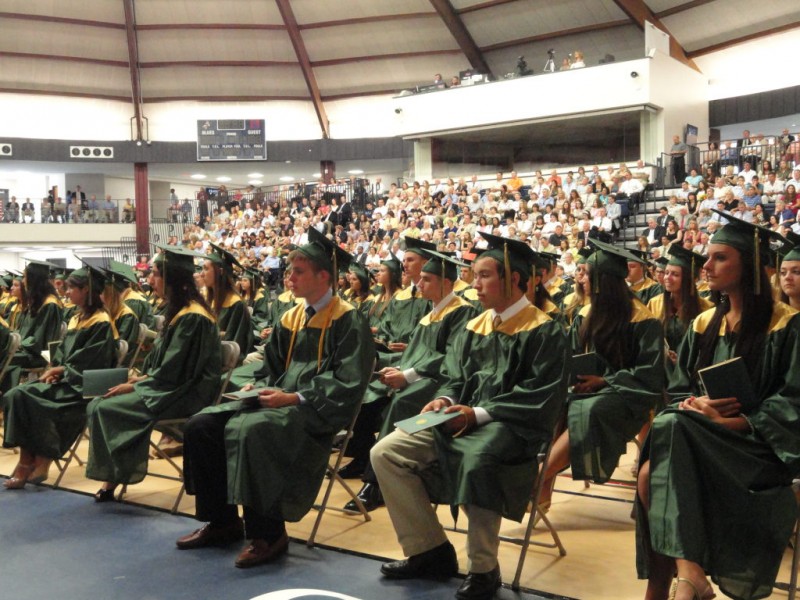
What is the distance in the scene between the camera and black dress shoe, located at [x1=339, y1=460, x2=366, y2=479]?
19.7 ft

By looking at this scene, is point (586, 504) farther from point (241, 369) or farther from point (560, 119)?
point (560, 119)

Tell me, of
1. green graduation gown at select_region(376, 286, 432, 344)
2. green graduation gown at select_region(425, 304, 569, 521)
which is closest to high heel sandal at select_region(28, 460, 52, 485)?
green graduation gown at select_region(376, 286, 432, 344)

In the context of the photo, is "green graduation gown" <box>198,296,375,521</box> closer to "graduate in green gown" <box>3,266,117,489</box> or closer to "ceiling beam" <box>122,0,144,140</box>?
"graduate in green gown" <box>3,266,117,489</box>

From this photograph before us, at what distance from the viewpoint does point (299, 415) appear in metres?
4.42

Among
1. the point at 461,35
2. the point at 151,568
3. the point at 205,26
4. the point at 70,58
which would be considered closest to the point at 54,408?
the point at 151,568

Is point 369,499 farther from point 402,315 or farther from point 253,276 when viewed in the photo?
point 253,276

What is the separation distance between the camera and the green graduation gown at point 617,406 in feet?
14.9

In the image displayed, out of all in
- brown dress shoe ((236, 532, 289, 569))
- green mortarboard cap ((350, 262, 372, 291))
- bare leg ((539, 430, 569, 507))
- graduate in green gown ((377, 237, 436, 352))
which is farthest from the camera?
green mortarboard cap ((350, 262, 372, 291))

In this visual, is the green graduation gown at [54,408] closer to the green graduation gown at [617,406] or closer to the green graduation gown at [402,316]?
the green graduation gown at [402,316]

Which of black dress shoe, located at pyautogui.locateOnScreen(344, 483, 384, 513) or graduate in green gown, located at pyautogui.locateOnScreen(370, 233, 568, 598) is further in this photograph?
black dress shoe, located at pyautogui.locateOnScreen(344, 483, 384, 513)

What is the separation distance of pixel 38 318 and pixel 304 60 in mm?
20565

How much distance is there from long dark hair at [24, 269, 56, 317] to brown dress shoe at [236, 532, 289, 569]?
4.57 meters

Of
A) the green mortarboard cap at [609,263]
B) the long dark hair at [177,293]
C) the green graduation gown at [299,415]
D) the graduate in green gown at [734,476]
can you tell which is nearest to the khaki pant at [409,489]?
the green graduation gown at [299,415]

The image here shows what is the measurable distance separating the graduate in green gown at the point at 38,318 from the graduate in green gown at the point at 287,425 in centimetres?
381
